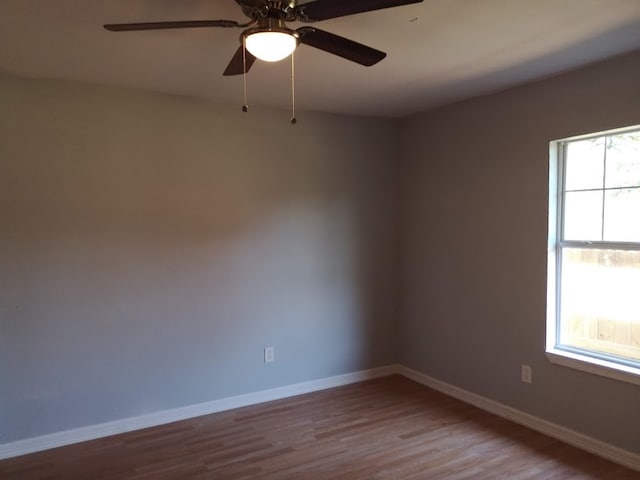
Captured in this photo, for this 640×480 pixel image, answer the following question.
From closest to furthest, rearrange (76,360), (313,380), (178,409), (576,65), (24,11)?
(24,11) < (576,65) < (76,360) < (178,409) < (313,380)

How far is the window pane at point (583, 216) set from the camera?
3000 millimetres

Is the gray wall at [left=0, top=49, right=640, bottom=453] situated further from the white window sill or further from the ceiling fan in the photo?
the ceiling fan

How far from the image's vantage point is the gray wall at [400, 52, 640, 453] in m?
2.88

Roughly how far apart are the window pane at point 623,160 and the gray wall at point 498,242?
169 millimetres

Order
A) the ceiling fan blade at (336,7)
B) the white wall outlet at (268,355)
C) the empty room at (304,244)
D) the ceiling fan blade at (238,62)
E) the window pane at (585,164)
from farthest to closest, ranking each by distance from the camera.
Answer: the white wall outlet at (268,355) → the window pane at (585,164) → the empty room at (304,244) → the ceiling fan blade at (238,62) → the ceiling fan blade at (336,7)

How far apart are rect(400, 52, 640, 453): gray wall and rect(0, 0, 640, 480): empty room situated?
0.7 inches

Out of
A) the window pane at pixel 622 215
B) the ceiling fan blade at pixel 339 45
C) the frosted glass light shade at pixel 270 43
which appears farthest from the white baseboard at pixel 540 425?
the frosted glass light shade at pixel 270 43

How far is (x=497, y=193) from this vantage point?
3.50 m

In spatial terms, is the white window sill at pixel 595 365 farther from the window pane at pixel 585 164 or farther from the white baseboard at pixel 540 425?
the window pane at pixel 585 164

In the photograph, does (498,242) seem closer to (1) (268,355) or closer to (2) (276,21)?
(1) (268,355)

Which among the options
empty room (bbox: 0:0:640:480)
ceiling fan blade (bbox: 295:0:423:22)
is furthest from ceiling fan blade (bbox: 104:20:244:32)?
empty room (bbox: 0:0:640:480)

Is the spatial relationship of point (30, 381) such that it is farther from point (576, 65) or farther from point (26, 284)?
point (576, 65)

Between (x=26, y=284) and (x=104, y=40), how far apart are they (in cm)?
164

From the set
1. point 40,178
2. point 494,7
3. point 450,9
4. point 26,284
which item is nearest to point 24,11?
point 40,178
